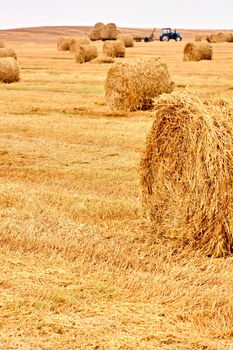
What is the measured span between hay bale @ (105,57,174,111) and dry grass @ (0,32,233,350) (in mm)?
4638

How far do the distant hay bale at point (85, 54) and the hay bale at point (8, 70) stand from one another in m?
11.3

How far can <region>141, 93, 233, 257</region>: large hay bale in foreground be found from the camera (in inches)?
244

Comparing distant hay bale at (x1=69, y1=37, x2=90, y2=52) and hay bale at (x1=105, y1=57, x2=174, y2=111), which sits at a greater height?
hay bale at (x1=105, y1=57, x2=174, y2=111)

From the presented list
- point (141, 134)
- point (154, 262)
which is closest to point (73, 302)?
point (154, 262)

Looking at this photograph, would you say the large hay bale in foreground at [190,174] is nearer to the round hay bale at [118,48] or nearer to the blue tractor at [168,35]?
the round hay bale at [118,48]

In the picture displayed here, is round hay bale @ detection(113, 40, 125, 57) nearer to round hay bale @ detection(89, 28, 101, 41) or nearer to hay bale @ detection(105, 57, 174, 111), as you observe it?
hay bale @ detection(105, 57, 174, 111)

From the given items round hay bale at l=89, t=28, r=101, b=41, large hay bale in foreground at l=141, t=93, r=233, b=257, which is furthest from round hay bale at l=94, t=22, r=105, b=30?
large hay bale in foreground at l=141, t=93, r=233, b=257

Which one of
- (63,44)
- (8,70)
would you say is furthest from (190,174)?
(63,44)

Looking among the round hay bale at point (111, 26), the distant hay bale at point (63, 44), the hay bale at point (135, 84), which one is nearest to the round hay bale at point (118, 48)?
the distant hay bale at point (63, 44)

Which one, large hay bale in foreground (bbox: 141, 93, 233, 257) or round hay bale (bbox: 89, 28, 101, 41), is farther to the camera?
round hay bale (bbox: 89, 28, 101, 41)

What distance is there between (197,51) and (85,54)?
18.2 ft

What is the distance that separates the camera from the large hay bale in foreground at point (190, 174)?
620cm

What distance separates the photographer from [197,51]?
33062 mm

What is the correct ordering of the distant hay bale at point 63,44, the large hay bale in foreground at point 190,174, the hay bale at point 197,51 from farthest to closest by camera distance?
1. the distant hay bale at point 63,44
2. the hay bale at point 197,51
3. the large hay bale in foreground at point 190,174
